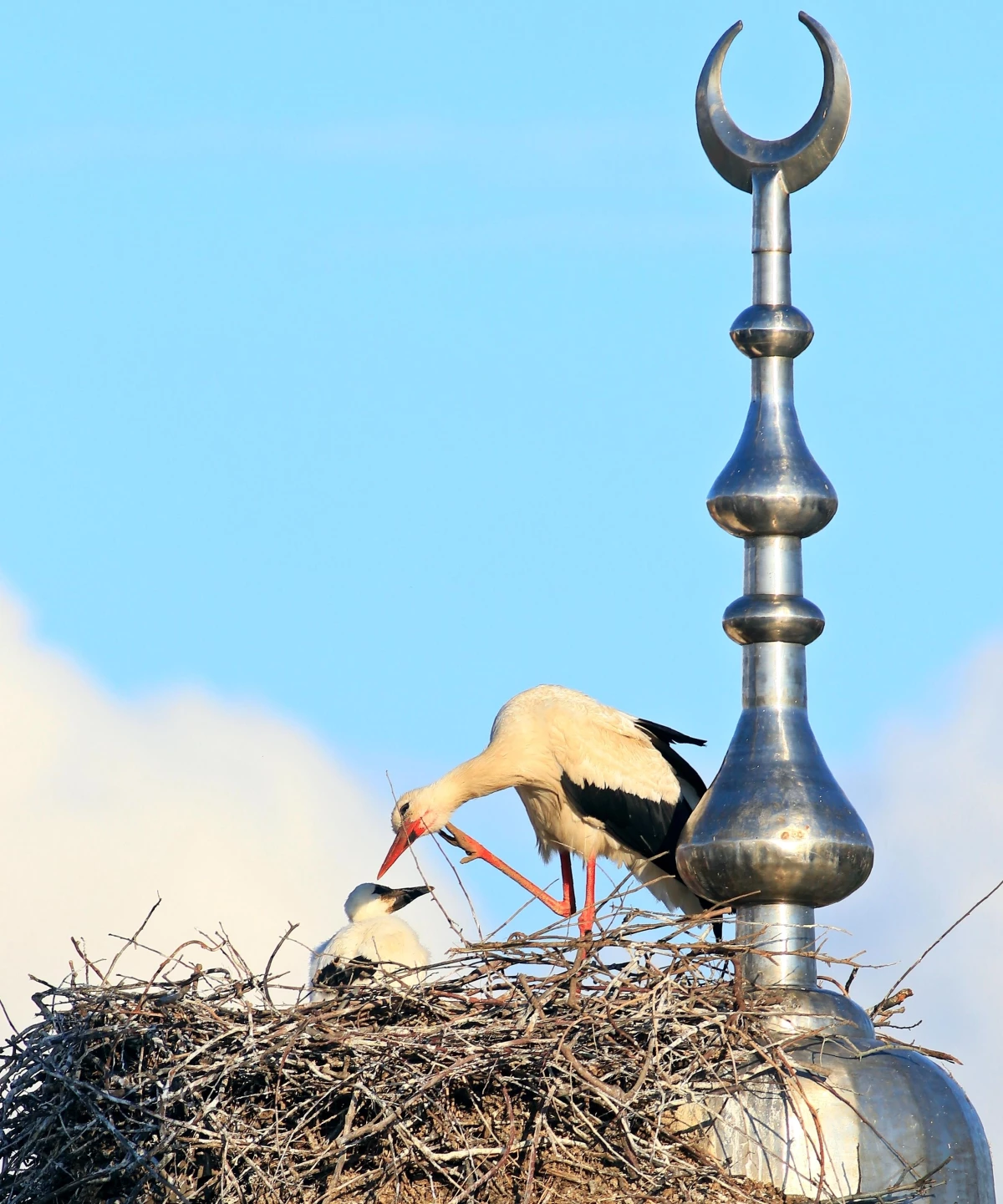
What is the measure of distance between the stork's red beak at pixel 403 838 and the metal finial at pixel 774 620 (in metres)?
3.15

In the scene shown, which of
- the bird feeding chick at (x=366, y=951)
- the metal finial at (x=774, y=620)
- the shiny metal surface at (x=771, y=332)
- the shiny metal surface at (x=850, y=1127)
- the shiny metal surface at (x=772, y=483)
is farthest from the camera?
the bird feeding chick at (x=366, y=951)

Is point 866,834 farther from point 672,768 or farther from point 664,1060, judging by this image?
point 672,768

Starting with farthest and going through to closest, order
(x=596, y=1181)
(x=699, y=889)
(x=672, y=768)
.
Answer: (x=672, y=768) < (x=699, y=889) < (x=596, y=1181)

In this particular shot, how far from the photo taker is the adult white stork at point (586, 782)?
39.9ft

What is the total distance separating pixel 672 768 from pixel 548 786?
0.64 meters

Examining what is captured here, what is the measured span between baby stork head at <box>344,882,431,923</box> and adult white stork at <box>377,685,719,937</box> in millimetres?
209

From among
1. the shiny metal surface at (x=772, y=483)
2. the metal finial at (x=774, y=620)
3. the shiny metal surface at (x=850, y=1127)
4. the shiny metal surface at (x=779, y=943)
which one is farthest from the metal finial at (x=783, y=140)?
the shiny metal surface at (x=850, y=1127)

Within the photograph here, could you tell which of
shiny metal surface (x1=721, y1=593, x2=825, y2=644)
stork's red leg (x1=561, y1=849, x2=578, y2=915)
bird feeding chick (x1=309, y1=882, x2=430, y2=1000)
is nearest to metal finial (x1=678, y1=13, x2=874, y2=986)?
shiny metal surface (x1=721, y1=593, x2=825, y2=644)

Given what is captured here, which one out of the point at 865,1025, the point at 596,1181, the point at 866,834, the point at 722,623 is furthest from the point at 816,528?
the point at 596,1181

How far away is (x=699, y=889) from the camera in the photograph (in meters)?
9.28

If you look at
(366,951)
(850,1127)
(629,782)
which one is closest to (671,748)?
(629,782)

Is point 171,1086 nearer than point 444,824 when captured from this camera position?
Yes

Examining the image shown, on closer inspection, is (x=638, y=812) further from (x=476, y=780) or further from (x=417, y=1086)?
→ (x=417, y=1086)

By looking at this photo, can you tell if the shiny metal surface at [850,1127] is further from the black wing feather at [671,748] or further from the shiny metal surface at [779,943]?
the black wing feather at [671,748]
